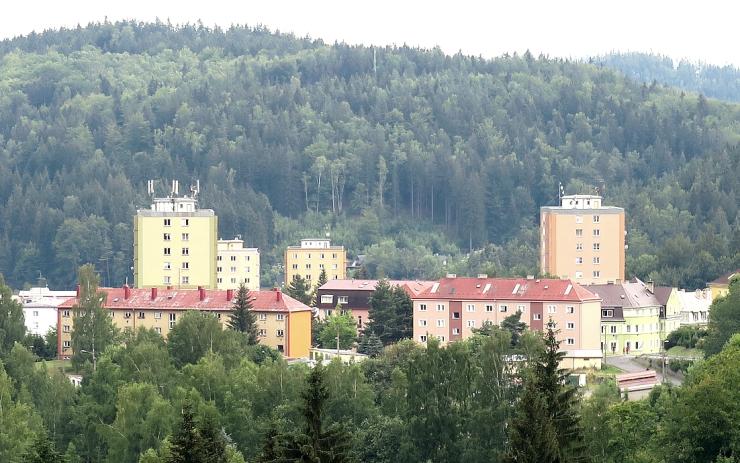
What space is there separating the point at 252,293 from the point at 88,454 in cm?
3217

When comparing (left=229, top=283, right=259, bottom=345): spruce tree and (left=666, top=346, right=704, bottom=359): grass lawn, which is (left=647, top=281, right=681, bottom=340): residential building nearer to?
(left=666, top=346, right=704, bottom=359): grass lawn

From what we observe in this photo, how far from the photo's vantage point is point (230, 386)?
6675 centimetres

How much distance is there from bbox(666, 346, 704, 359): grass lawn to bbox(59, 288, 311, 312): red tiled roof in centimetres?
1707

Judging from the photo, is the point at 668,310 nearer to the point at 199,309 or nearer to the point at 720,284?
the point at 720,284

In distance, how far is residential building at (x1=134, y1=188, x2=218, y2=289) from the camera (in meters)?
110

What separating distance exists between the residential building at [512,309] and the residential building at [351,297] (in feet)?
27.4

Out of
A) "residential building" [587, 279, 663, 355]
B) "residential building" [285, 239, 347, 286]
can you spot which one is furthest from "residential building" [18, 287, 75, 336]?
"residential building" [587, 279, 663, 355]

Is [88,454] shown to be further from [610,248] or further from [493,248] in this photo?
[493,248]

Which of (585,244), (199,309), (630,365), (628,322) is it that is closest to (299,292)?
(199,309)

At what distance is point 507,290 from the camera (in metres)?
91.3

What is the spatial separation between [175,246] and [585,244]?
75.3 feet

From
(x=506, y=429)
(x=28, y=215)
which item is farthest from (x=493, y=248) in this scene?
Answer: (x=506, y=429)

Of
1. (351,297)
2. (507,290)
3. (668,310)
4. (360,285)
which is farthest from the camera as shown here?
(360,285)

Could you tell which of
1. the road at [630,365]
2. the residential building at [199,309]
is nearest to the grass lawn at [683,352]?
the road at [630,365]
